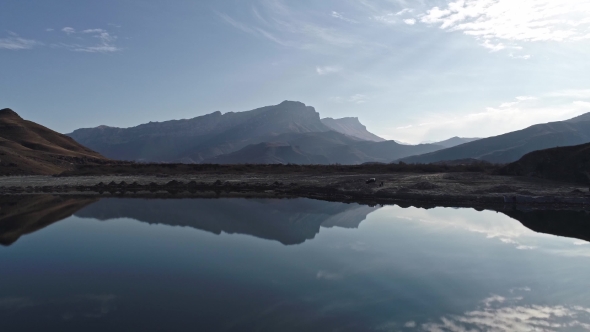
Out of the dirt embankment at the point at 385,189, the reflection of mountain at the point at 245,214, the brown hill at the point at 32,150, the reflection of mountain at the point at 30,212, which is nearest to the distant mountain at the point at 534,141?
the dirt embankment at the point at 385,189

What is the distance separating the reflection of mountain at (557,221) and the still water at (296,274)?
5.8 inches

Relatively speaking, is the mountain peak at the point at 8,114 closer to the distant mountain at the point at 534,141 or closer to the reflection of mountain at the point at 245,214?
the reflection of mountain at the point at 245,214

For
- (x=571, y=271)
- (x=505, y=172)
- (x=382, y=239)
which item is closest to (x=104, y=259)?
(x=382, y=239)

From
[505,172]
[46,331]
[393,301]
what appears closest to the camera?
[46,331]

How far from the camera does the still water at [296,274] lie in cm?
1020

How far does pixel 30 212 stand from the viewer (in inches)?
1192

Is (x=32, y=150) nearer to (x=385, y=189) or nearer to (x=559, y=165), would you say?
(x=385, y=189)

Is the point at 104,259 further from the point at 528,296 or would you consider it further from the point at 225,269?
the point at 528,296

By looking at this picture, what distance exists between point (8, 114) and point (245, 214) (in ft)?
446

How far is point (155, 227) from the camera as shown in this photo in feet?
79.8

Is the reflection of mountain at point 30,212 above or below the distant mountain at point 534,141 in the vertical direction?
below

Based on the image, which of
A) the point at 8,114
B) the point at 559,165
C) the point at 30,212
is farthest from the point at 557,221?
the point at 8,114

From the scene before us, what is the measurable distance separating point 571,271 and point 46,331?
17528 mm

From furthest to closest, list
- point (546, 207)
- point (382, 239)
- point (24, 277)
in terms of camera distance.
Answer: point (546, 207)
point (382, 239)
point (24, 277)
